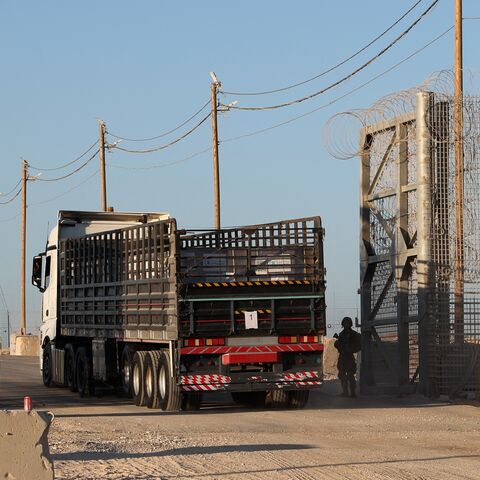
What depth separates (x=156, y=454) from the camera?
49.1ft

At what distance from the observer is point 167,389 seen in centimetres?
2198

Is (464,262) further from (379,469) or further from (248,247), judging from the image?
(379,469)

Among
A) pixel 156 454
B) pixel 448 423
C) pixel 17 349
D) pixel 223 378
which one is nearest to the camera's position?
pixel 156 454

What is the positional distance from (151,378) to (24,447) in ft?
38.0

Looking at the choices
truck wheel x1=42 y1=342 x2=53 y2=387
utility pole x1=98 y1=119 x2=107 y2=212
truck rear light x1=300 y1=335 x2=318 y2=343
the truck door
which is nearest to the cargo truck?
truck rear light x1=300 y1=335 x2=318 y2=343

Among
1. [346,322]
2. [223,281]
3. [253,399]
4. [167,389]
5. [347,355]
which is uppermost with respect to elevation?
[223,281]

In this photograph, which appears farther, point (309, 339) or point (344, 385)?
point (344, 385)

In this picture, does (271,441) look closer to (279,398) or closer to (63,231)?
(279,398)

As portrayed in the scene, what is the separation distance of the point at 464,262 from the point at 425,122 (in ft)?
9.36

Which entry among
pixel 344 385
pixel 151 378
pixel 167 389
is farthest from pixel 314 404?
pixel 167 389

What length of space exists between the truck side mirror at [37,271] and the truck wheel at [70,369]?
6.75 ft

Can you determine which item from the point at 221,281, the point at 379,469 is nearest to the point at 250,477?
the point at 379,469

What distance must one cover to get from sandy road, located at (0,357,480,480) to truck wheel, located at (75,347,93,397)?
1666 mm

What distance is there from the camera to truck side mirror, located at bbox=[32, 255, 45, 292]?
30500 mm
